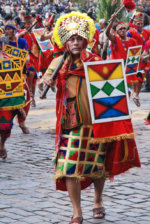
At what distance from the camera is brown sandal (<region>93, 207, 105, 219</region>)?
4.84 meters

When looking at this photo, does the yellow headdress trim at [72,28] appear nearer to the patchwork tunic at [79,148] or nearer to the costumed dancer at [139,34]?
the patchwork tunic at [79,148]

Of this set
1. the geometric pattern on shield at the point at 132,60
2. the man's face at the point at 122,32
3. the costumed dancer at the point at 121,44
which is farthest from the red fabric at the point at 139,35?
the geometric pattern on shield at the point at 132,60

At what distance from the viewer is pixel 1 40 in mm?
7535

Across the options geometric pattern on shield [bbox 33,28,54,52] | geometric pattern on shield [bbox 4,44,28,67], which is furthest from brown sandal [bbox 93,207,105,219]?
geometric pattern on shield [bbox 33,28,54,52]

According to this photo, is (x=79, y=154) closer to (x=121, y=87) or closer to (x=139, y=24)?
(x=121, y=87)

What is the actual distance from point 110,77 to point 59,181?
91 centimetres

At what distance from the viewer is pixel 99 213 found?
15.9 feet

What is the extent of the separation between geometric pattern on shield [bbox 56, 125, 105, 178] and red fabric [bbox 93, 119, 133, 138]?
13 centimetres

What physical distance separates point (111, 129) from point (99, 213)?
0.74 metres

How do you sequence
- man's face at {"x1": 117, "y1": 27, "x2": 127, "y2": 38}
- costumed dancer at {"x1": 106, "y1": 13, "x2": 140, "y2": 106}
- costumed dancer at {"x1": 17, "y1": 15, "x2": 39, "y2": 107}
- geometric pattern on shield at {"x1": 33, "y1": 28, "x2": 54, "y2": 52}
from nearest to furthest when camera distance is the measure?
costumed dancer at {"x1": 106, "y1": 13, "x2": 140, "y2": 106} → man's face at {"x1": 117, "y1": 27, "x2": 127, "y2": 38} → costumed dancer at {"x1": 17, "y1": 15, "x2": 39, "y2": 107} → geometric pattern on shield at {"x1": 33, "y1": 28, "x2": 54, "y2": 52}

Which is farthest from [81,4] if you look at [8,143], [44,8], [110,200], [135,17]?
[110,200]

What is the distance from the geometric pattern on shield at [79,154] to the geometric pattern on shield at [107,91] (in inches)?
7.2

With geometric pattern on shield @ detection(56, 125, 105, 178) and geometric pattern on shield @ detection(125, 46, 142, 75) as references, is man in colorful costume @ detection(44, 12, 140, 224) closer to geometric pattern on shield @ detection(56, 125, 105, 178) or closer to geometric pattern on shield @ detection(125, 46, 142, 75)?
geometric pattern on shield @ detection(56, 125, 105, 178)

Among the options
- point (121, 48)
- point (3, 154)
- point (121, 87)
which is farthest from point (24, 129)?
point (121, 87)
